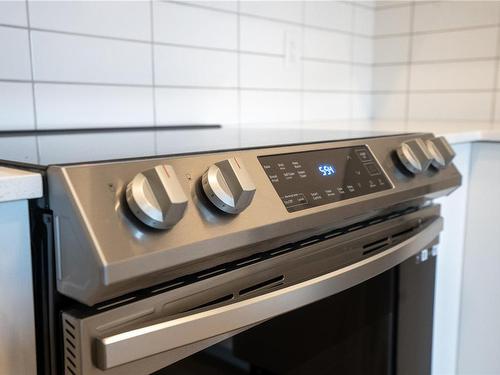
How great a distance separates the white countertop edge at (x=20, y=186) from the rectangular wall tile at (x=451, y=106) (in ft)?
4.98

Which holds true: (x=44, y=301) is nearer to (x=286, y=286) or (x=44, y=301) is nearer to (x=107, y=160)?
(x=107, y=160)

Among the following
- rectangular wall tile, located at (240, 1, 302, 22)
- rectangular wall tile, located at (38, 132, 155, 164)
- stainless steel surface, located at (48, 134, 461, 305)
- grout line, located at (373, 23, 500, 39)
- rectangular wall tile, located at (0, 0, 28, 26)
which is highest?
rectangular wall tile, located at (240, 1, 302, 22)

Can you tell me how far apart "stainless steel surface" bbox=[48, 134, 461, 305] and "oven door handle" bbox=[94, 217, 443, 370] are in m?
0.04

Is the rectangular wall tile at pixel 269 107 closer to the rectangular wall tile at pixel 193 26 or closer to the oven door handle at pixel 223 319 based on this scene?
the rectangular wall tile at pixel 193 26

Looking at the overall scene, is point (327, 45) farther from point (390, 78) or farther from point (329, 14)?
point (390, 78)

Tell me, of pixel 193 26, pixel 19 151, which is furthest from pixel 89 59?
pixel 19 151

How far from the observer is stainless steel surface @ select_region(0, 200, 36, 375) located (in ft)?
1.57

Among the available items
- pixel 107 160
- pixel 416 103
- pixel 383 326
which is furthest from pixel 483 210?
pixel 107 160

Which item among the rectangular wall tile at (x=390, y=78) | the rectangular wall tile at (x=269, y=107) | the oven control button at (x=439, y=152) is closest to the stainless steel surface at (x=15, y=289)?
the oven control button at (x=439, y=152)

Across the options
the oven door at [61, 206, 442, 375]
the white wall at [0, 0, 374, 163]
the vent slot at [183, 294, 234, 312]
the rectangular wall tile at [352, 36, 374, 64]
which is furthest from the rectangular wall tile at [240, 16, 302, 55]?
the vent slot at [183, 294, 234, 312]

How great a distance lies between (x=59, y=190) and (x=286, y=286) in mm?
282

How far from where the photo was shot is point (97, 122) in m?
1.11

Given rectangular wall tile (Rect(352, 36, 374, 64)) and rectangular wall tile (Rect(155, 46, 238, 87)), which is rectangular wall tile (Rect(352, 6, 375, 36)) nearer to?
rectangular wall tile (Rect(352, 36, 374, 64))

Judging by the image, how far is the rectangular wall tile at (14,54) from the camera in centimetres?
95
